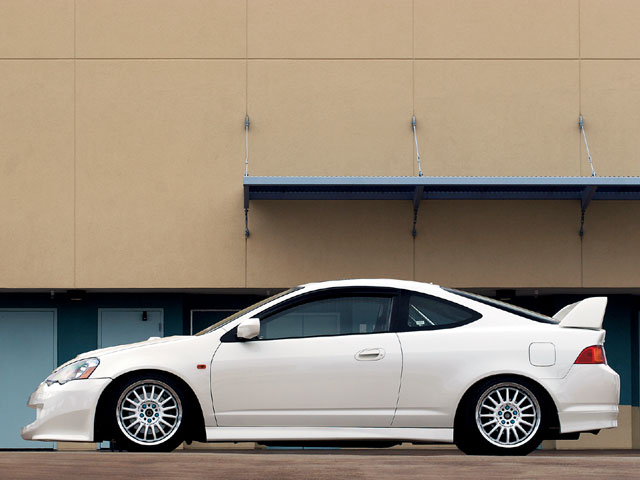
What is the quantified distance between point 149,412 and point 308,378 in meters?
1.22

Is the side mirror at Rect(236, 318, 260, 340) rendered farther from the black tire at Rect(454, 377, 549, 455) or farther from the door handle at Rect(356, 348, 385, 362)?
the black tire at Rect(454, 377, 549, 455)

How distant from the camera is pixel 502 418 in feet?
23.5

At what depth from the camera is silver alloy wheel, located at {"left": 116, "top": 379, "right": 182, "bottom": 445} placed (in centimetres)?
729

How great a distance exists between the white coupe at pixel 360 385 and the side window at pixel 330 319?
2 centimetres

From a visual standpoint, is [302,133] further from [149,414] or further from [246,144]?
[149,414]

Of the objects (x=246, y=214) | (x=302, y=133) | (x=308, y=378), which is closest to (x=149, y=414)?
(x=308, y=378)

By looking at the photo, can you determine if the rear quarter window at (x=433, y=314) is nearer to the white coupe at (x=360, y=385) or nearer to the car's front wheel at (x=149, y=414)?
the white coupe at (x=360, y=385)

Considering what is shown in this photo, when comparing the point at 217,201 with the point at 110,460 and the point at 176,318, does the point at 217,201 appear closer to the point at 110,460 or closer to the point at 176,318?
the point at 176,318

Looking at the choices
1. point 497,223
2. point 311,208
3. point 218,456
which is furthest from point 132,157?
point 218,456

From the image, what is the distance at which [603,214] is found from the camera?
50.6ft

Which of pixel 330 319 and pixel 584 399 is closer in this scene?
pixel 584 399

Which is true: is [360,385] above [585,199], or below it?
below

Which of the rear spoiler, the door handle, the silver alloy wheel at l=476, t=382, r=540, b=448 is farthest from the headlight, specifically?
the rear spoiler

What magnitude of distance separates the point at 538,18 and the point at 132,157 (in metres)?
6.68
